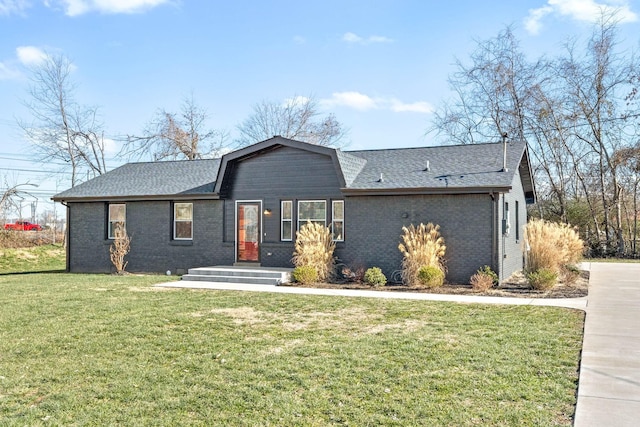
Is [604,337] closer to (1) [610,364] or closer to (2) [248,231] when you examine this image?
(1) [610,364]

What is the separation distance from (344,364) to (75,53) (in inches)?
1155

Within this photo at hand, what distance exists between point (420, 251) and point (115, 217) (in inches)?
411

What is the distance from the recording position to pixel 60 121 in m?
30.1

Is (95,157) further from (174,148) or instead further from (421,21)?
(421,21)

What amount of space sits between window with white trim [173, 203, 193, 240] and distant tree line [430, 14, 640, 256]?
1763cm

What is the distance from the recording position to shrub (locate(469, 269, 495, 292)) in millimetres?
11625

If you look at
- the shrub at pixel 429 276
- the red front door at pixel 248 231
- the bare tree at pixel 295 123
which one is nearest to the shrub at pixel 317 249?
the red front door at pixel 248 231

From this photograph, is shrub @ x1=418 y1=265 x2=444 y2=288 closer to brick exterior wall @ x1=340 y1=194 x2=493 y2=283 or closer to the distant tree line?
brick exterior wall @ x1=340 y1=194 x2=493 y2=283

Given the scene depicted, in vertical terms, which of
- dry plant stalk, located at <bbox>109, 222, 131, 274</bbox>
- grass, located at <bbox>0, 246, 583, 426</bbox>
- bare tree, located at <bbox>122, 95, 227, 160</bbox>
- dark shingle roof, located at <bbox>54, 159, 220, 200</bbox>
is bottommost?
grass, located at <bbox>0, 246, 583, 426</bbox>

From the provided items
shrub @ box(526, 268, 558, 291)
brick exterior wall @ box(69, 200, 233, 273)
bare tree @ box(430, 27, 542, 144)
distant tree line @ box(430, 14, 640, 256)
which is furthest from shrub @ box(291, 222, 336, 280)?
bare tree @ box(430, 27, 542, 144)

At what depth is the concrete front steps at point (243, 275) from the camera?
1323 cm

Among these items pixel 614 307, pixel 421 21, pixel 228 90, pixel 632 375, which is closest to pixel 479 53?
pixel 228 90

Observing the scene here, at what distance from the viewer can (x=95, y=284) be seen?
43.1 feet

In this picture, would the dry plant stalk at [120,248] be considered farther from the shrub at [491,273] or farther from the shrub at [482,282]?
the shrub at [491,273]
